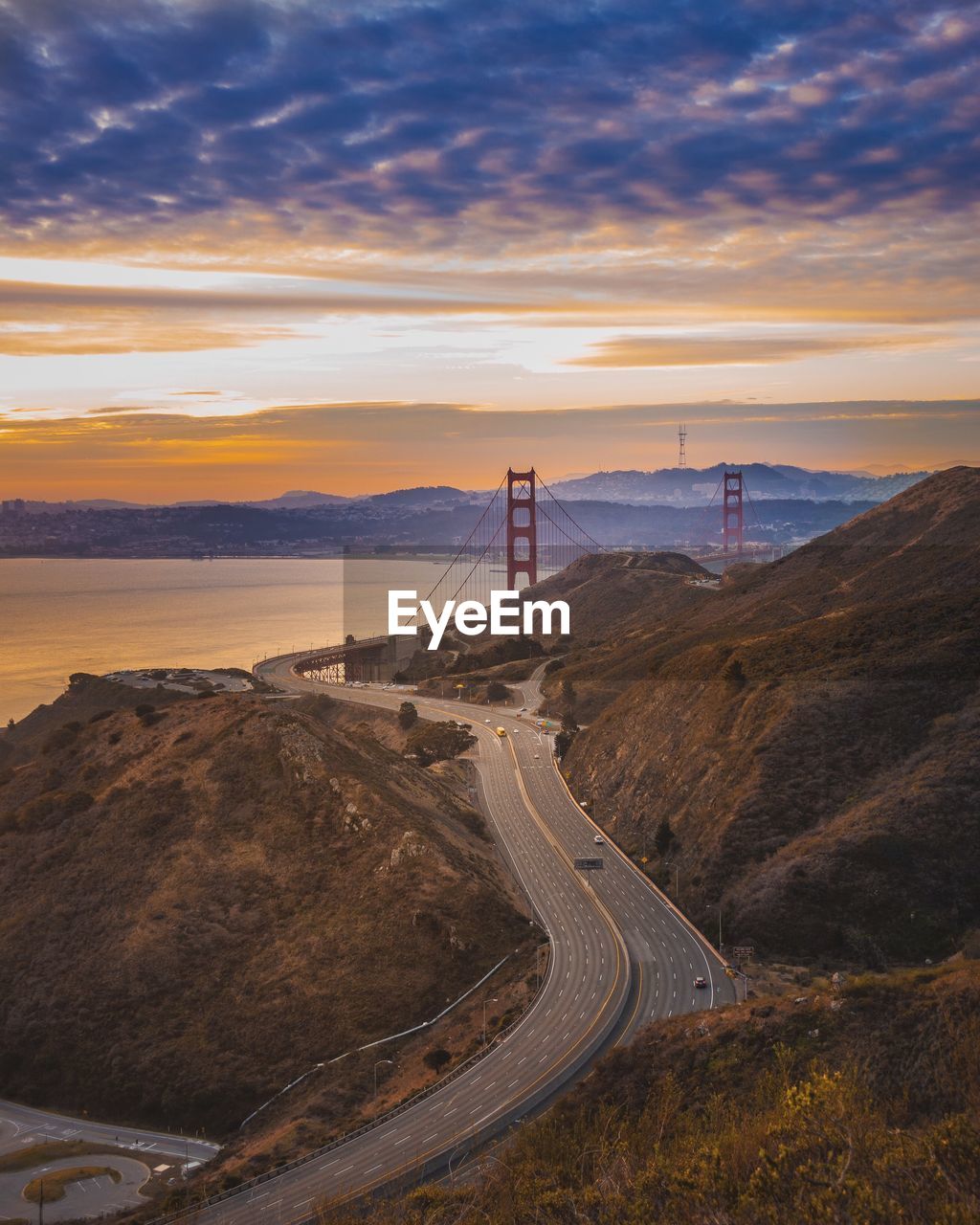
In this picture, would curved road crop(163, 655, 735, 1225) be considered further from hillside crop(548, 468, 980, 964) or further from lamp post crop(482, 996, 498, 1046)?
hillside crop(548, 468, 980, 964)

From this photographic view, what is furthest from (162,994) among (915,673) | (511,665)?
(511,665)

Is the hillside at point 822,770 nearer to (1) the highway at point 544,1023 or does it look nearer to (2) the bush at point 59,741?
(1) the highway at point 544,1023

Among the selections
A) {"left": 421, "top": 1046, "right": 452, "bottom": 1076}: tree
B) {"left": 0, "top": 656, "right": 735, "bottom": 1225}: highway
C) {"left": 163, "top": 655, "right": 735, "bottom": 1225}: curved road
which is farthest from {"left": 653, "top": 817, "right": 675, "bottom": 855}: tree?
{"left": 421, "top": 1046, "right": 452, "bottom": 1076}: tree

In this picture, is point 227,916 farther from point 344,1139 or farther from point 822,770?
point 822,770

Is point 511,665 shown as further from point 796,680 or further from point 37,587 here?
point 37,587

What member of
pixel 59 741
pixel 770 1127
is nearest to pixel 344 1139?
pixel 770 1127
